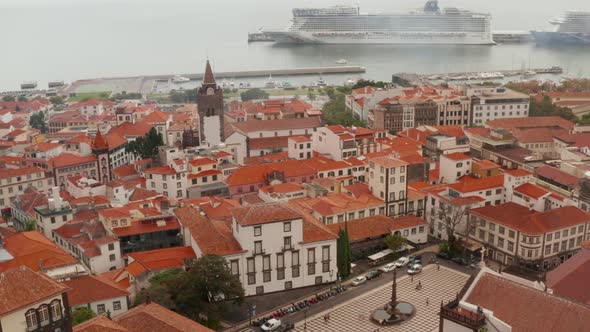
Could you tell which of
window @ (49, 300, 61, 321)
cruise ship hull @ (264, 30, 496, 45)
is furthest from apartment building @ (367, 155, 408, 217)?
cruise ship hull @ (264, 30, 496, 45)

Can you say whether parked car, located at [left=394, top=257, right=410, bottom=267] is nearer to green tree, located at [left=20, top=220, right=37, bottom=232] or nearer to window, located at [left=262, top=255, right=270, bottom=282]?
window, located at [left=262, top=255, right=270, bottom=282]

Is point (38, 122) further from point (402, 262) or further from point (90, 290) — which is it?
point (402, 262)

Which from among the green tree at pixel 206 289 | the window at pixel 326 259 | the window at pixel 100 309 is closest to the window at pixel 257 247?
the green tree at pixel 206 289

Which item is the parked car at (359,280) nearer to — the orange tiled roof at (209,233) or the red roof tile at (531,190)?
the orange tiled roof at (209,233)

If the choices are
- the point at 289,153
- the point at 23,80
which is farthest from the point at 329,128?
the point at 23,80

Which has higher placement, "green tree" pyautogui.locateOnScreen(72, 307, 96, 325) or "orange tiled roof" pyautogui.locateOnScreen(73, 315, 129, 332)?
"orange tiled roof" pyautogui.locateOnScreen(73, 315, 129, 332)

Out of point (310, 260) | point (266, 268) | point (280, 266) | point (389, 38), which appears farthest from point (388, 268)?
point (389, 38)
